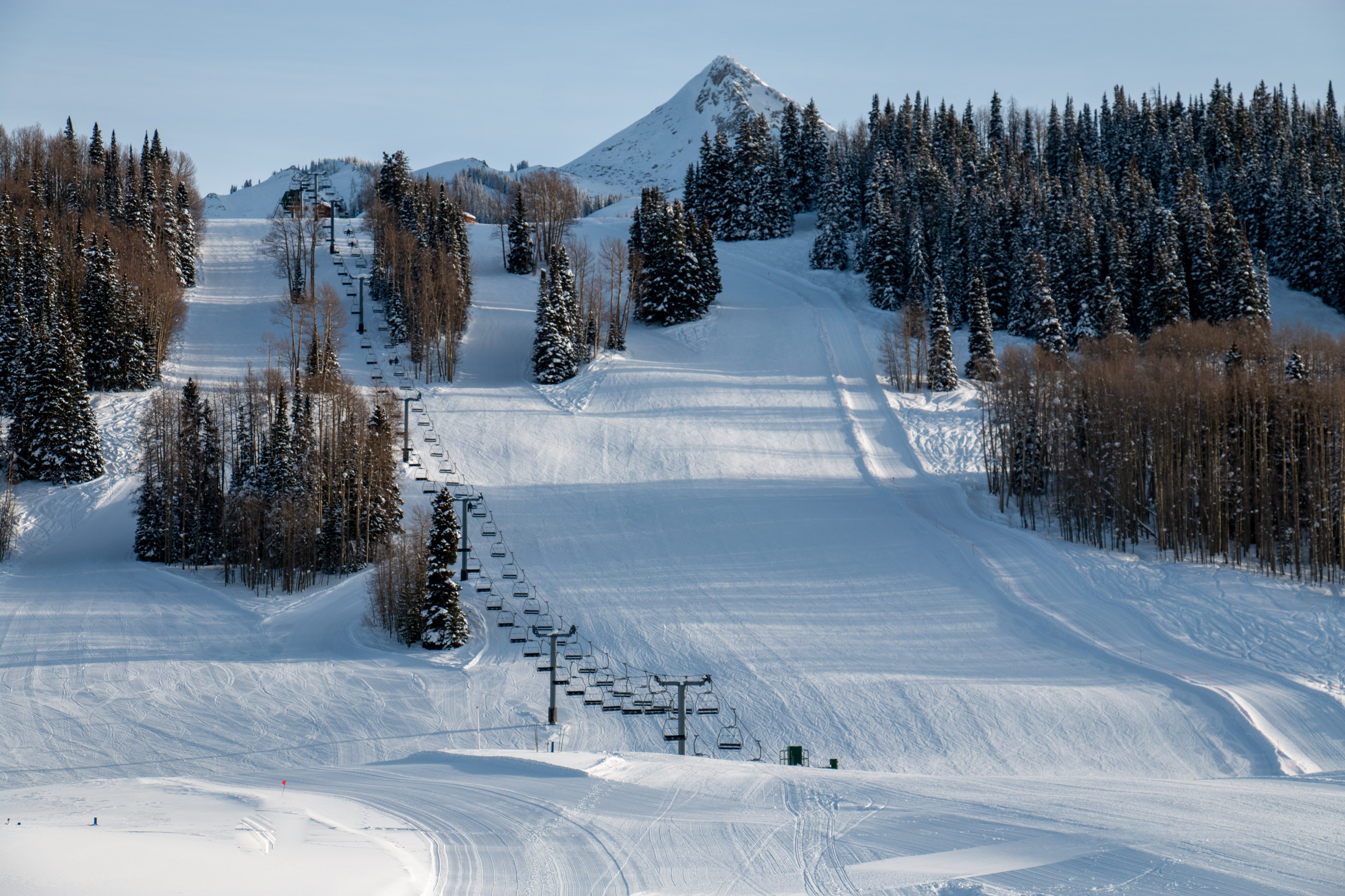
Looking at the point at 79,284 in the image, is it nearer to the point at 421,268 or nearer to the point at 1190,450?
the point at 421,268

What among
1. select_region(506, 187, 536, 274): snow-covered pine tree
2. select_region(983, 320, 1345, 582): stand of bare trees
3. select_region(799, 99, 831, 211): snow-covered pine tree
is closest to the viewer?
select_region(983, 320, 1345, 582): stand of bare trees

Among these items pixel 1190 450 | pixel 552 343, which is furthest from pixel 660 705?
pixel 552 343

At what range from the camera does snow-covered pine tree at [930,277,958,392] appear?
69.3m

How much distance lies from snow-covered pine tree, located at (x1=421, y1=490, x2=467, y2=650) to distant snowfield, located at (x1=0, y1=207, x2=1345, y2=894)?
1.26 metres

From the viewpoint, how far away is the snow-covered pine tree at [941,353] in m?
69.3

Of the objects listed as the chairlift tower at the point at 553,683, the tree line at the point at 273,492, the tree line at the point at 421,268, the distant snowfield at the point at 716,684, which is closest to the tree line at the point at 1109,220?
the distant snowfield at the point at 716,684

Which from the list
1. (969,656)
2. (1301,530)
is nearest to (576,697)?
(969,656)

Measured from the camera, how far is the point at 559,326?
2739 inches

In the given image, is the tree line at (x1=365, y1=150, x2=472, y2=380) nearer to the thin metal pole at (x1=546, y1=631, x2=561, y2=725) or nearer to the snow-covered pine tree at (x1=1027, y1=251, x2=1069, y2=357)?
the thin metal pole at (x1=546, y1=631, x2=561, y2=725)

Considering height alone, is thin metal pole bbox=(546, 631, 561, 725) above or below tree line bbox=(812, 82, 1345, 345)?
below

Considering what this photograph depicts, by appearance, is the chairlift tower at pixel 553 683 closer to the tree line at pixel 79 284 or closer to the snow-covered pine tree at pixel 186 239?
the tree line at pixel 79 284

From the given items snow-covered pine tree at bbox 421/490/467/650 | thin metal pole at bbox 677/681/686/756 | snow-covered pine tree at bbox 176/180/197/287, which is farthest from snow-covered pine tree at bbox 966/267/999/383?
snow-covered pine tree at bbox 176/180/197/287

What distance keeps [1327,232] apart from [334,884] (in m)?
88.2

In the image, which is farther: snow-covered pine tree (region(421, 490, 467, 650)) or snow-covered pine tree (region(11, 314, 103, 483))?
snow-covered pine tree (region(11, 314, 103, 483))
